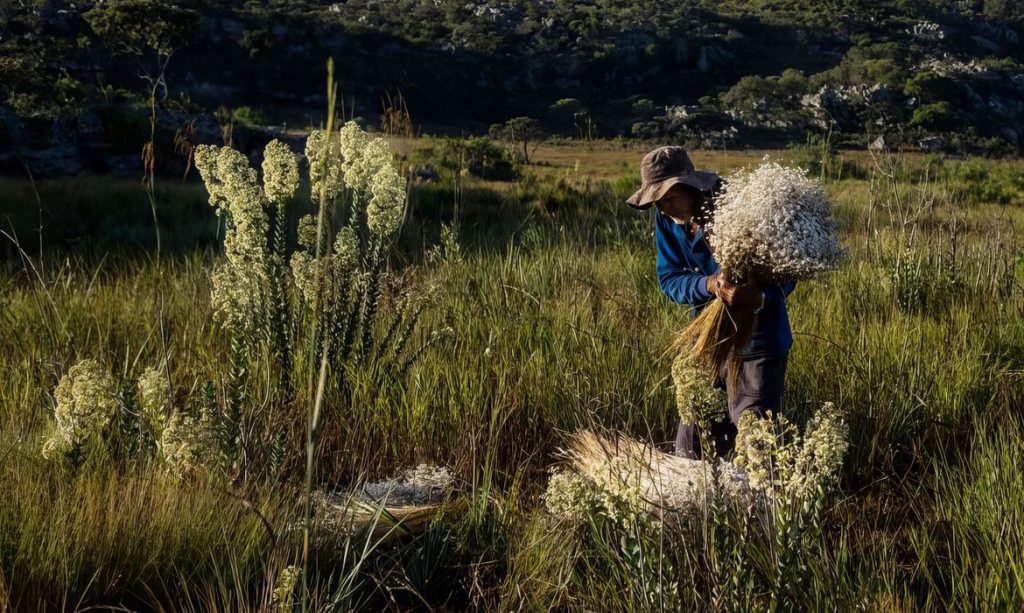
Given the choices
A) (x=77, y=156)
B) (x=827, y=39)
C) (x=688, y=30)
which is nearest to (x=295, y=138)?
(x=77, y=156)

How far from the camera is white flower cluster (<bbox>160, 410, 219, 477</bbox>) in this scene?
1593 millimetres

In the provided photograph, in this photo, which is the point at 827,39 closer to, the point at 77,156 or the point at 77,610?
the point at 77,156

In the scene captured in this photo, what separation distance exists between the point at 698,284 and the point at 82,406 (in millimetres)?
1449

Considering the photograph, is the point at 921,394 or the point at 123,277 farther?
the point at 123,277

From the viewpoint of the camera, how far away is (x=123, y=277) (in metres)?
4.61

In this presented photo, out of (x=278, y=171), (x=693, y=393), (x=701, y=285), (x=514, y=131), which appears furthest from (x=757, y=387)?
(x=514, y=131)

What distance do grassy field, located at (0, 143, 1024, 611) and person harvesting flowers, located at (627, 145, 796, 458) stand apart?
0.22m

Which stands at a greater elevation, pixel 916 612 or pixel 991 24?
pixel 991 24

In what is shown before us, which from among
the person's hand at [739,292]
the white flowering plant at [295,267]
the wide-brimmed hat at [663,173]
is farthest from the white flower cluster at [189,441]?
the wide-brimmed hat at [663,173]

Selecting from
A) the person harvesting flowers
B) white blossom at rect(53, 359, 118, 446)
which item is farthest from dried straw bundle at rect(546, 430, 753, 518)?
white blossom at rect(53, 359, 118, 446)

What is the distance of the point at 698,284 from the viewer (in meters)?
2.10

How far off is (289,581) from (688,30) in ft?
305

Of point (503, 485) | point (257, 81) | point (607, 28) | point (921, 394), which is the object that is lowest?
point (503, 485)

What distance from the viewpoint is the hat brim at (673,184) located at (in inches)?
86.4
